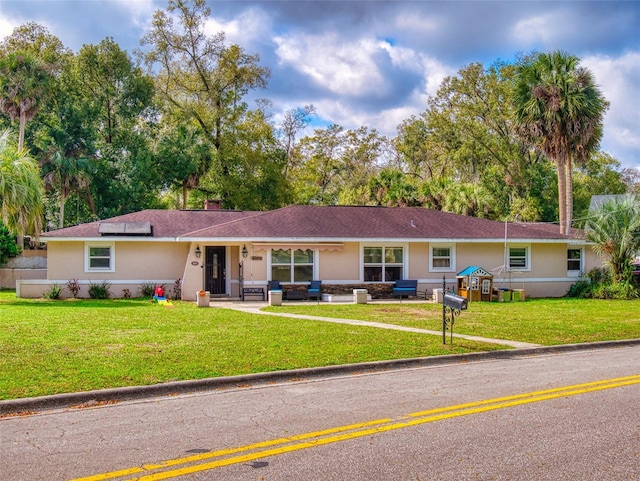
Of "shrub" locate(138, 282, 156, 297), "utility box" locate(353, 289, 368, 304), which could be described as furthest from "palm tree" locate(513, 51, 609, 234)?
"shrub" locate(138, 282, 156, 297)

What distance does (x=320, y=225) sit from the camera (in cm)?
2623

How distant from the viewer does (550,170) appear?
158 feet

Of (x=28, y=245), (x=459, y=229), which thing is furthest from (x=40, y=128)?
(x=459, y=229)

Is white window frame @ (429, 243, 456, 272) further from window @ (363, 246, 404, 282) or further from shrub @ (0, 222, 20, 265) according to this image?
shrub @ (0, 222, 20, 265)

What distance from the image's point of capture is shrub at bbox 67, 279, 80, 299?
80.4 feet

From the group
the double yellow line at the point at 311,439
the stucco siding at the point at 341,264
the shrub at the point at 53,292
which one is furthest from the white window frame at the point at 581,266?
the shrub at the point at 53,292

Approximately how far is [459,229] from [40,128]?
31241 mm

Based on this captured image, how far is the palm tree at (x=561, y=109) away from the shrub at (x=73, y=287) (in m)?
23.6

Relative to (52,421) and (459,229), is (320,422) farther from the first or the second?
(459,229)

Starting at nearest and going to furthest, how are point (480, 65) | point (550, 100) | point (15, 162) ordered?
point (15, 162), point (550, 100), point (480, 65)

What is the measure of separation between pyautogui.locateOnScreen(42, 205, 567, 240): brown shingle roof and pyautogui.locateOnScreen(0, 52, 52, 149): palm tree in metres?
16.0

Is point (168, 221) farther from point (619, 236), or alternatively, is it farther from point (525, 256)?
point (619, 236)

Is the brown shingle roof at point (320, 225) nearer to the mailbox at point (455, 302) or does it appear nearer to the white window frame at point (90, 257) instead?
the white window frame at point (90, 257)

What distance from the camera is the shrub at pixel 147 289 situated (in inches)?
990
